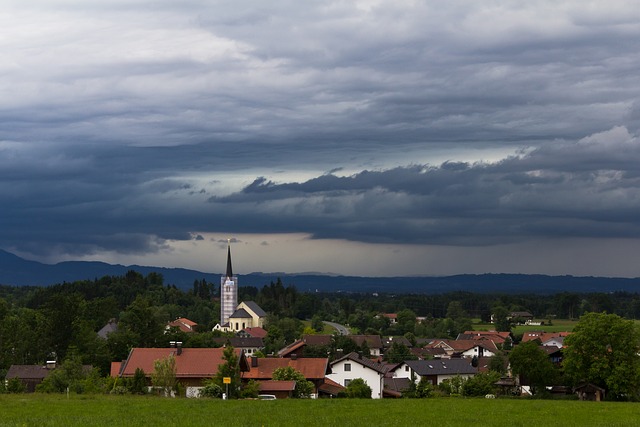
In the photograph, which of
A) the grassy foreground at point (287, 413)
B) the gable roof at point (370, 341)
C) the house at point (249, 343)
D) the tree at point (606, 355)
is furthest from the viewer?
the house at point (249, 343)

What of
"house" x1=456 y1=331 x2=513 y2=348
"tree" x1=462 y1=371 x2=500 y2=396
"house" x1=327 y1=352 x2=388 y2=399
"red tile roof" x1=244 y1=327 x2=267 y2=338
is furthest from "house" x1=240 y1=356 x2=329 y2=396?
"red tile roof" x1=244 y1=327 x2=267 y2=338

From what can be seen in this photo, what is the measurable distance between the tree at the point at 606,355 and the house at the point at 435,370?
23.5m

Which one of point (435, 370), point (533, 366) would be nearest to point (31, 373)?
point (435, 370)

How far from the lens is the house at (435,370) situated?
95062 mm

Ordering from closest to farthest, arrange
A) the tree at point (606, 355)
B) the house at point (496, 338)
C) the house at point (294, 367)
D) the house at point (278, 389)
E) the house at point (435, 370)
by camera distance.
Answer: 1. the house at point (278, 389)
2. the house at point (294, 367)
3. the tree at point (606, 355)
4. the house at point (435, 370)
5. the house at point (496, 338)

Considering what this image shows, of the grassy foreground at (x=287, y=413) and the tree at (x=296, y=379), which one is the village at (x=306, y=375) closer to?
the tree at (x=296, y=379)

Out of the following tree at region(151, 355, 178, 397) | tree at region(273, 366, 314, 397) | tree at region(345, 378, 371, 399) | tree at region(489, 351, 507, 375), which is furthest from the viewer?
tree at region(489, 351, 507, 375)

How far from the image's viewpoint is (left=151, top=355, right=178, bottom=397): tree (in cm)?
5556

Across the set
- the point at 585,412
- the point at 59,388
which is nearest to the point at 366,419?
the point at 585,412

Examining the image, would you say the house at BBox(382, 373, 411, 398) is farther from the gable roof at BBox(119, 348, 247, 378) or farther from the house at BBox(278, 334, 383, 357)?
the house at BBox(278, 334, 383, 357)

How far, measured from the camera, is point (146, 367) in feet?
203

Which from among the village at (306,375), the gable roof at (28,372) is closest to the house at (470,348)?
the village at (306,375)

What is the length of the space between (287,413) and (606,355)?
1656 inches

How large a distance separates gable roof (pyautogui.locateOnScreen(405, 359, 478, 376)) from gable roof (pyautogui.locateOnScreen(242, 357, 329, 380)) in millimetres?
26473
